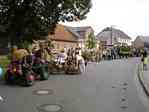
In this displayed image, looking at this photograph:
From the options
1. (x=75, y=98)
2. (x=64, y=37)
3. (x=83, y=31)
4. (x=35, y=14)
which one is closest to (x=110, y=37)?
(x=83, y=31)

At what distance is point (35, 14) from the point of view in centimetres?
2038

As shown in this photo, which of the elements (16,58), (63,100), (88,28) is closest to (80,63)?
(16,58)

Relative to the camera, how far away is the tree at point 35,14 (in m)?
20.0

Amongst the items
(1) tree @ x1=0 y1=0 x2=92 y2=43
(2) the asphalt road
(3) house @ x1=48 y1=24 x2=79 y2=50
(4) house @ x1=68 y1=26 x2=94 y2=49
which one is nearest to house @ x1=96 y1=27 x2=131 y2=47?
(4) house @ x1=68 y1=26 x2=94 y2=49

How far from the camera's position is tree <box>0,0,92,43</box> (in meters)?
20.0

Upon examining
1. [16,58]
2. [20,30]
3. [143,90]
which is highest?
[20,30]

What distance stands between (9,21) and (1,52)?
2284cm

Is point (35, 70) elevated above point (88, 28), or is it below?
below

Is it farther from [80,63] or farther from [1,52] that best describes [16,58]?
[1,52]

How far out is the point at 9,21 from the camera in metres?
20.7

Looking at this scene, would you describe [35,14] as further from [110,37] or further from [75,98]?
[110,37]

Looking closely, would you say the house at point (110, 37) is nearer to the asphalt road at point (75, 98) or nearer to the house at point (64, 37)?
the house at point (64, 37)

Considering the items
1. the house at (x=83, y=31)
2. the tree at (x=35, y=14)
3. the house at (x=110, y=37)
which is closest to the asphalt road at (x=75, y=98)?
the tree at (x=35, y=14)

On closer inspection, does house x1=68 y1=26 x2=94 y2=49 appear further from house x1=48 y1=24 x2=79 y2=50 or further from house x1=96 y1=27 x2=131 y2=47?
house x1=96 y1=27 x2=131 y2=47
